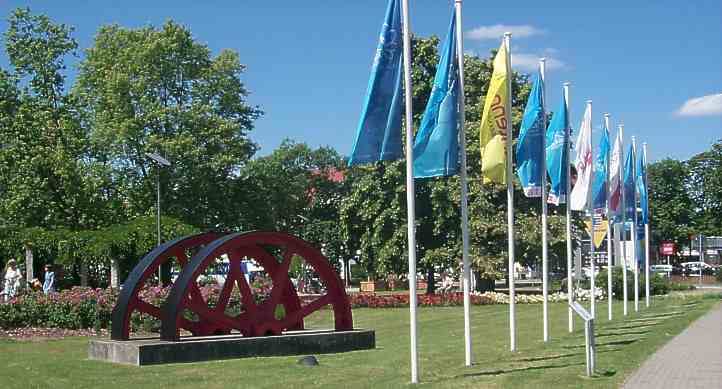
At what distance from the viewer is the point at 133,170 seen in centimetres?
5272

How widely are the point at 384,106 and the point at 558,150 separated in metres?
9.67

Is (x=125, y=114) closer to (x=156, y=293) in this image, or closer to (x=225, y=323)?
(x=156, y=293)

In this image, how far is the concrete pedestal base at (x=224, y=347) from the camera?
56.4 feet

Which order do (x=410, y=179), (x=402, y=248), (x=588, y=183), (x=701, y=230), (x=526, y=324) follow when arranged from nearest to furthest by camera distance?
(x=410, y=179), (x=588, y=183), (x=526, y=324), (x=402, y=248), (x=701, y=230)

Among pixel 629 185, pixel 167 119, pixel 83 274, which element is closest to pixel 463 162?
pixel 629 185

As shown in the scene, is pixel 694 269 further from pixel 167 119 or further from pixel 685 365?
pixel 685 365

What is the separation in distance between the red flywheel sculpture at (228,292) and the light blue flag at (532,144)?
15.2 ft

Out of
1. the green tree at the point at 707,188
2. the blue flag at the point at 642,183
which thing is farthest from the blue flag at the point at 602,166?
the green tree at the point at 707,188

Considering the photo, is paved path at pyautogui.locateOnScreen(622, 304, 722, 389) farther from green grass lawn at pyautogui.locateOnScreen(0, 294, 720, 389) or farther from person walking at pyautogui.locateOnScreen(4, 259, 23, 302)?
person walking at pyautogui.locateOnScreen(4, 259, 23, 302)

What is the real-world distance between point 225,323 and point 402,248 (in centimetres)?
2736

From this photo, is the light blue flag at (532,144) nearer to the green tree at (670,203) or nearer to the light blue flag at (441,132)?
the light blue flag at (441,132)

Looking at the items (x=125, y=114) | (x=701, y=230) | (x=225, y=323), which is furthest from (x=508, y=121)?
(x=701, y=230)

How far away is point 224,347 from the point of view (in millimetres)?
18219

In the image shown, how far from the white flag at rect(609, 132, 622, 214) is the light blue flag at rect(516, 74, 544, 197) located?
9548 millimetres
